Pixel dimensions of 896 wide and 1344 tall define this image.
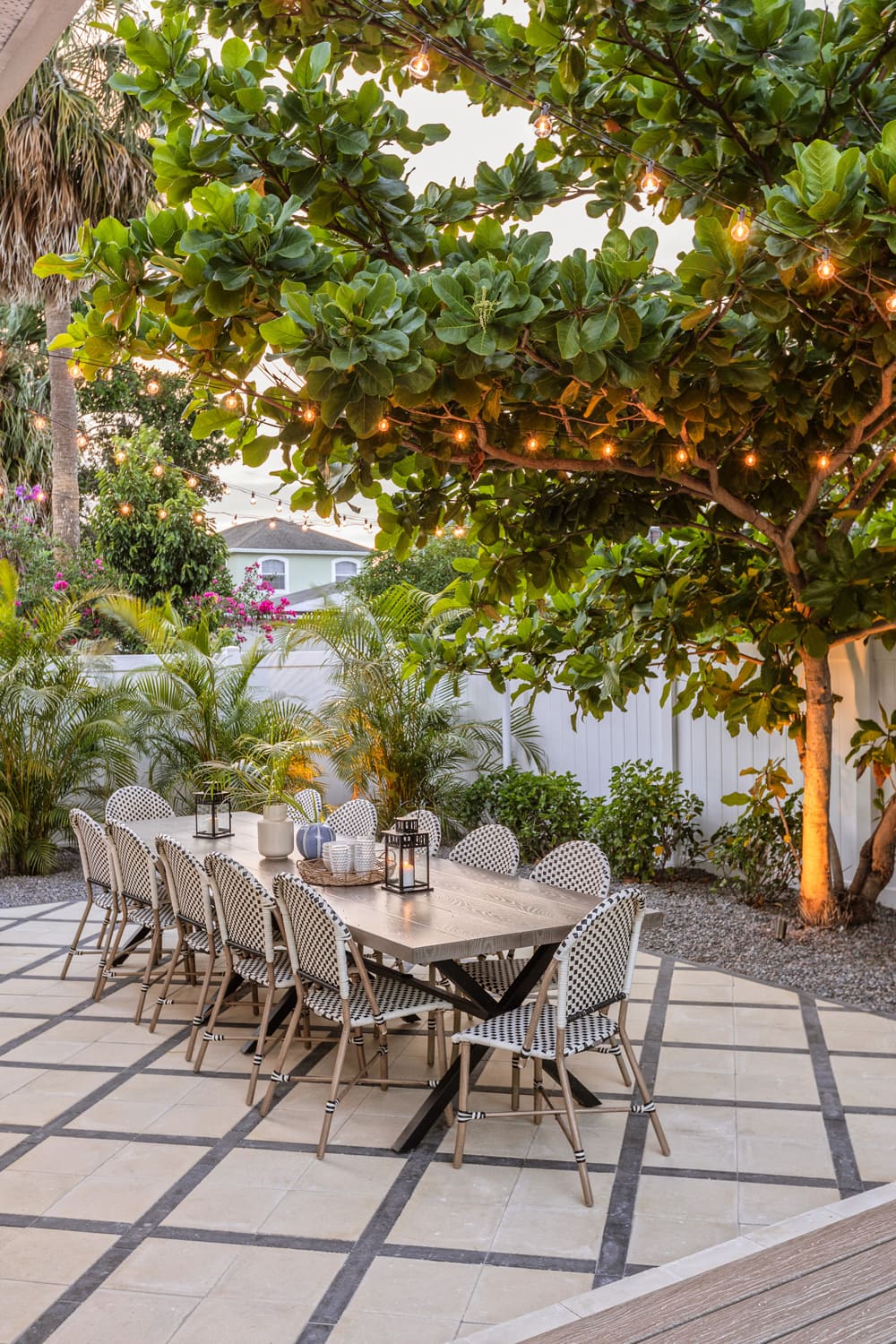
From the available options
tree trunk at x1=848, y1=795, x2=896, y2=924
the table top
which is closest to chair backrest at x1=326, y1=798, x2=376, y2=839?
the table top

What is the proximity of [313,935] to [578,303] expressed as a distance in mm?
2344

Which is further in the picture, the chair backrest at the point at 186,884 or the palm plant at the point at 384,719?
the palm plant at the point at 384,719

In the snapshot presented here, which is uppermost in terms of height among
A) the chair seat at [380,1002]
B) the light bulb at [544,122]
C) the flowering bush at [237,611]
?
the light bulb at [544,122]

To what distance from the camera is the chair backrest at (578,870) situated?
15.3ft

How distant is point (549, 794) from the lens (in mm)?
8180

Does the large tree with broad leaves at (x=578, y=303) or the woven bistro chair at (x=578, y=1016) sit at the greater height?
the large tree with broad leaves at (x=578, y=303)

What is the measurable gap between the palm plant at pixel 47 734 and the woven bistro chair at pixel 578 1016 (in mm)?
5322

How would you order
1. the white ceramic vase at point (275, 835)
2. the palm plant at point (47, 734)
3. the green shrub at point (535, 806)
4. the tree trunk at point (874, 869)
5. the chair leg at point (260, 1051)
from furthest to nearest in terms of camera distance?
the palm plant at point (47, 734), the green shrub at point (535, 806), the tree trunk at point (874, 869), the white ceramic vase at point (275, 835), the chair leg at point (260, 1051)

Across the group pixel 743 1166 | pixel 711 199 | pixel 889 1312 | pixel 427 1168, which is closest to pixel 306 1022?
pixel 427 1168

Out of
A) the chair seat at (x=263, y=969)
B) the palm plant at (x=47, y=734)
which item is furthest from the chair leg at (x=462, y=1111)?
the palm plant at (x=47, y=734)

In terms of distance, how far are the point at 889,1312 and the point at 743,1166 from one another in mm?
1345

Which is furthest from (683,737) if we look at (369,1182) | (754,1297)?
(754,1297)

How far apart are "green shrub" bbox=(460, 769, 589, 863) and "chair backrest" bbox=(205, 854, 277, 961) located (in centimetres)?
369

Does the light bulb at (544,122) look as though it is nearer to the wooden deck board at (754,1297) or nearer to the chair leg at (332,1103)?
the chair leg at (332,1103)
